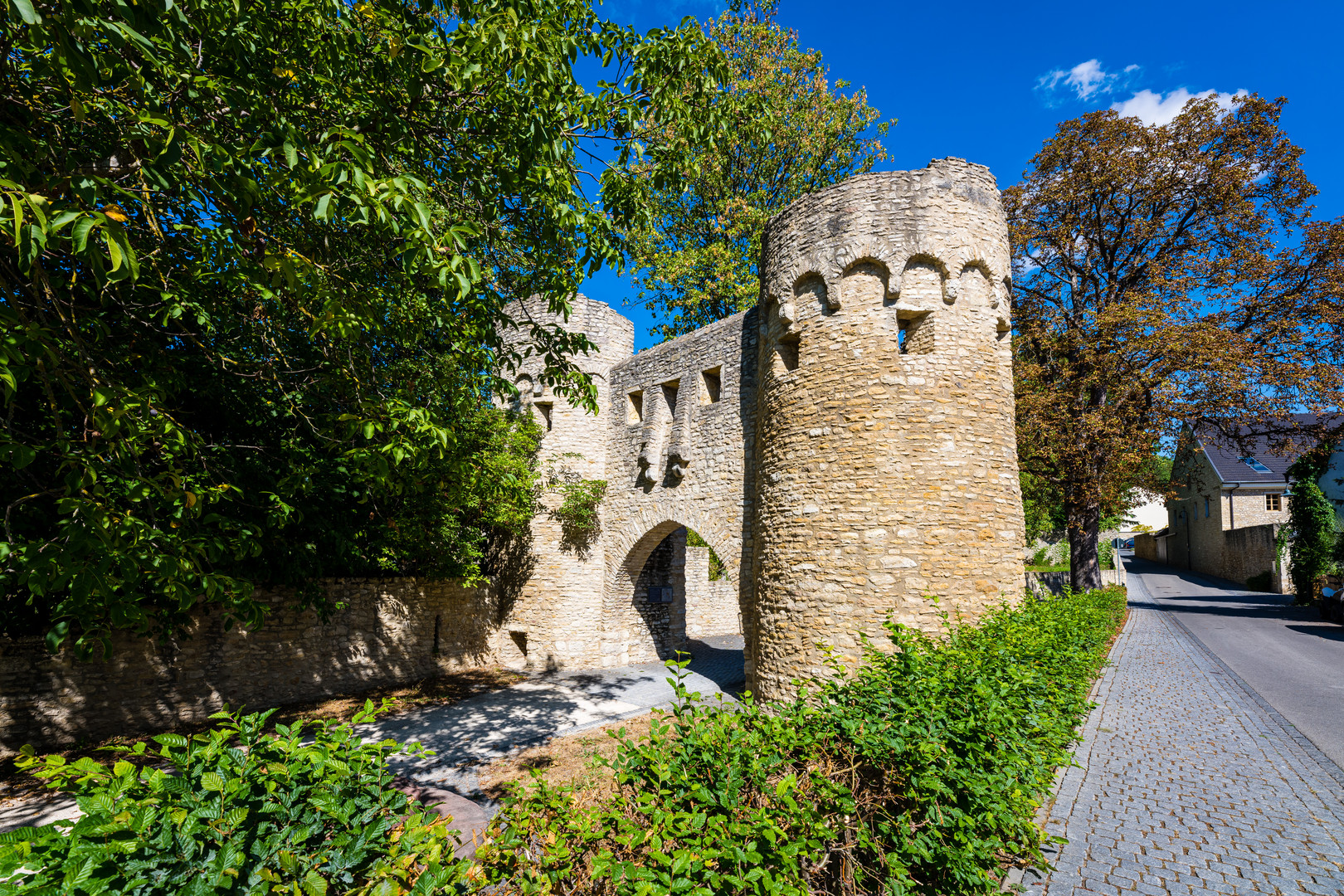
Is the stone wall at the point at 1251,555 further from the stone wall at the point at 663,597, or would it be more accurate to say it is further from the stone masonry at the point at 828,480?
the stone masonry at the point at 828,480

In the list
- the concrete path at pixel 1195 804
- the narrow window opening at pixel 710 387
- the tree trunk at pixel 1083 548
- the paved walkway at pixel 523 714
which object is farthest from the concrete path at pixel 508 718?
the tree trunk at pixel 1083 548

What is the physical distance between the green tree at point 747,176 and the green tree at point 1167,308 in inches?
211

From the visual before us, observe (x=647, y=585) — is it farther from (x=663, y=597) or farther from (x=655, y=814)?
(x=655, y=814)

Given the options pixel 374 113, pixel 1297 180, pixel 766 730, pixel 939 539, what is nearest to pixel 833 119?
pixel 1297 180

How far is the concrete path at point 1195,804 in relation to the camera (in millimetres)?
3471

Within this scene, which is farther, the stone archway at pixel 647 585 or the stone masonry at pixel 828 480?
the stone archway at pixel 647 585

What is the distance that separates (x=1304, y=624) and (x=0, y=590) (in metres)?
22.5

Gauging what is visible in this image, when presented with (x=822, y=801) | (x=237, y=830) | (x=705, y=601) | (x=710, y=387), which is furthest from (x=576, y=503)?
(x=237, y=830)

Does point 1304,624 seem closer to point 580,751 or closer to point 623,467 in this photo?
point 623,467

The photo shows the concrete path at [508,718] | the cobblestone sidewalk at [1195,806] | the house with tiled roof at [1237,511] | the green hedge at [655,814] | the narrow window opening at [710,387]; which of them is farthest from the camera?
the house with tiled roof at [1237,511]

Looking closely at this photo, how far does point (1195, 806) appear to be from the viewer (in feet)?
14.6

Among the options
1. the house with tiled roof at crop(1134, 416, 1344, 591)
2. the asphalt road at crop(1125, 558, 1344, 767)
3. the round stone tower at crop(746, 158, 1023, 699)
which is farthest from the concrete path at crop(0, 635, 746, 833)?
the house with tiled roof at crop(1134, 416, 1344, 591)

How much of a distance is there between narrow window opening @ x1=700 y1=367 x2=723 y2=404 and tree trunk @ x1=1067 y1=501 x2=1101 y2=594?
29.4ft

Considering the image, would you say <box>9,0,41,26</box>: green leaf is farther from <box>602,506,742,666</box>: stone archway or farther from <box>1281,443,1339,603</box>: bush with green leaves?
<box>1281,443,1339,603</box>: bush with green leaves
